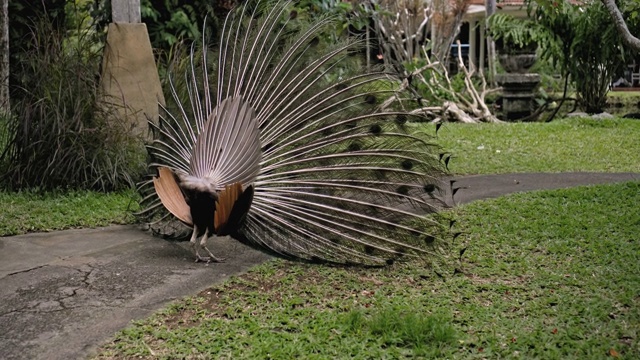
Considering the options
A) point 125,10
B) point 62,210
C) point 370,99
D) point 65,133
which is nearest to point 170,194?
point 370,99

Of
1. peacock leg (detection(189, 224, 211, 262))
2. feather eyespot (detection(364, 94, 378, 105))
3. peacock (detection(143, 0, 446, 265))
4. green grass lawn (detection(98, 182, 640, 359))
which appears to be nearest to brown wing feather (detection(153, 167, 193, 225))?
peacock (detection(143, 0, 446, 265))

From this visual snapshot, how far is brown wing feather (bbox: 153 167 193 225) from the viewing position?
16.1 feet

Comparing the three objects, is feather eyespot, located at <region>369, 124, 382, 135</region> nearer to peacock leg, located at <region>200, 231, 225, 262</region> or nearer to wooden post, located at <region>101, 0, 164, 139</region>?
peacock leg, located at <region>200, 231, 225, 262</region>

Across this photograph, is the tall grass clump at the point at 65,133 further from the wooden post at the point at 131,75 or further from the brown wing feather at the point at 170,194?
the brown wing feather at the point at 170,194

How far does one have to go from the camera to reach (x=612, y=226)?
616cm

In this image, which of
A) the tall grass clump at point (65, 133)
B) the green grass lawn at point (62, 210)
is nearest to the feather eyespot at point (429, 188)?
the green grass lawn at point (62, 210)

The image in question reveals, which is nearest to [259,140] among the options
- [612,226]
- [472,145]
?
[612,226]

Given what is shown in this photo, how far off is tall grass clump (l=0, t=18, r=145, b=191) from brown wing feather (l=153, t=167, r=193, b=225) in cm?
245

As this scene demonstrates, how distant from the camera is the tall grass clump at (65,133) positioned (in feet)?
24.4

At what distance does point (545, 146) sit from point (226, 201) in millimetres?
7049

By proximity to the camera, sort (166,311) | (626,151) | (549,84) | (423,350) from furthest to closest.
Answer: (549,84) → (626,151) → (166,311) → (423,350)

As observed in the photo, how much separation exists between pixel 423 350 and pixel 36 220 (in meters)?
3.75

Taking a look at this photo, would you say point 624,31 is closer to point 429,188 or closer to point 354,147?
point 429,188

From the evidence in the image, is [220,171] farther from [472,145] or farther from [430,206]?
[472,145]
